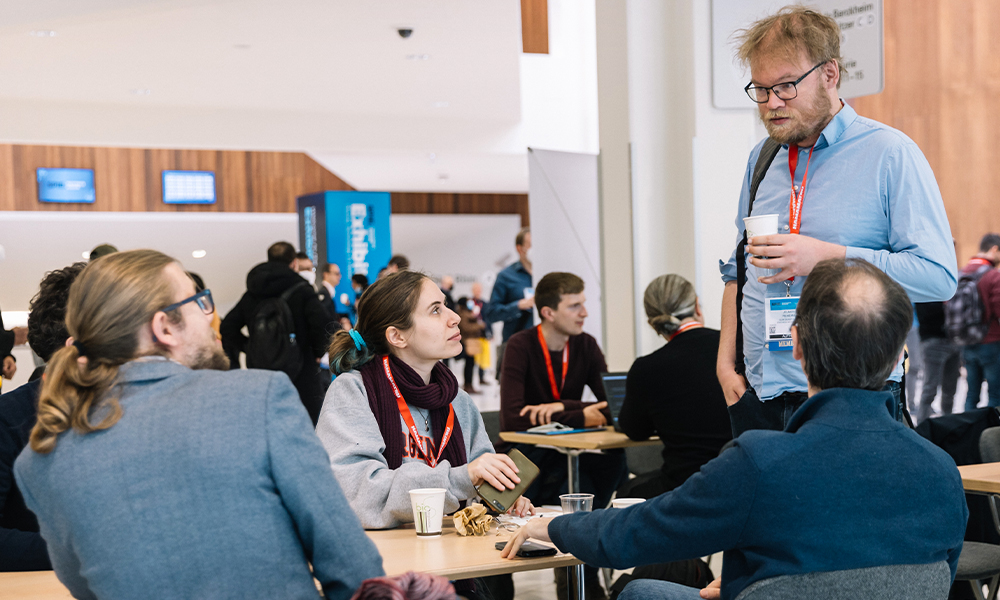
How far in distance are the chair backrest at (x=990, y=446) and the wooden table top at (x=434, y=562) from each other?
6.11ft

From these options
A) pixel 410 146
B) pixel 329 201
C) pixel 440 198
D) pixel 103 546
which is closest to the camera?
pixel 103 546

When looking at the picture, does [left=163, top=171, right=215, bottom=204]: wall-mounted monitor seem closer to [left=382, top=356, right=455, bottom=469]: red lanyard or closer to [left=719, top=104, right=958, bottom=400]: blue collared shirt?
[left=382, top=356, right=455, bottom=469]: red lanyard

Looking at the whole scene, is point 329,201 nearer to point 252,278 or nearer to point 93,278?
point 252,278

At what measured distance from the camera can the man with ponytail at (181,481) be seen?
1275 millimetres

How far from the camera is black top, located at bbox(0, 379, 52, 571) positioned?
6.32 feet

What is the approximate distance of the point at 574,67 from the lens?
10.6m

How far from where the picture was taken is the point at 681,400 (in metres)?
3.37

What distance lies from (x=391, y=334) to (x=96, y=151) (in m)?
12.3

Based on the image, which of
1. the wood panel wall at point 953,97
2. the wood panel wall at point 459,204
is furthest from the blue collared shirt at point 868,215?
the wood panel wall at point 459,204

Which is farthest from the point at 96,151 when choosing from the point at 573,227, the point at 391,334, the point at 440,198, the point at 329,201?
the point at 391,334

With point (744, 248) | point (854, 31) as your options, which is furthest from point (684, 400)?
point (854, 31)

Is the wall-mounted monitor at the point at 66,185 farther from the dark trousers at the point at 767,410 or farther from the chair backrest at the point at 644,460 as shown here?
the dark trousers at the point at 767,410

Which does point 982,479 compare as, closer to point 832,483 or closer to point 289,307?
point 832,483

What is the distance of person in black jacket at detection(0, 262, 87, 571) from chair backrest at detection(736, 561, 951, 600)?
1350 millimetres
